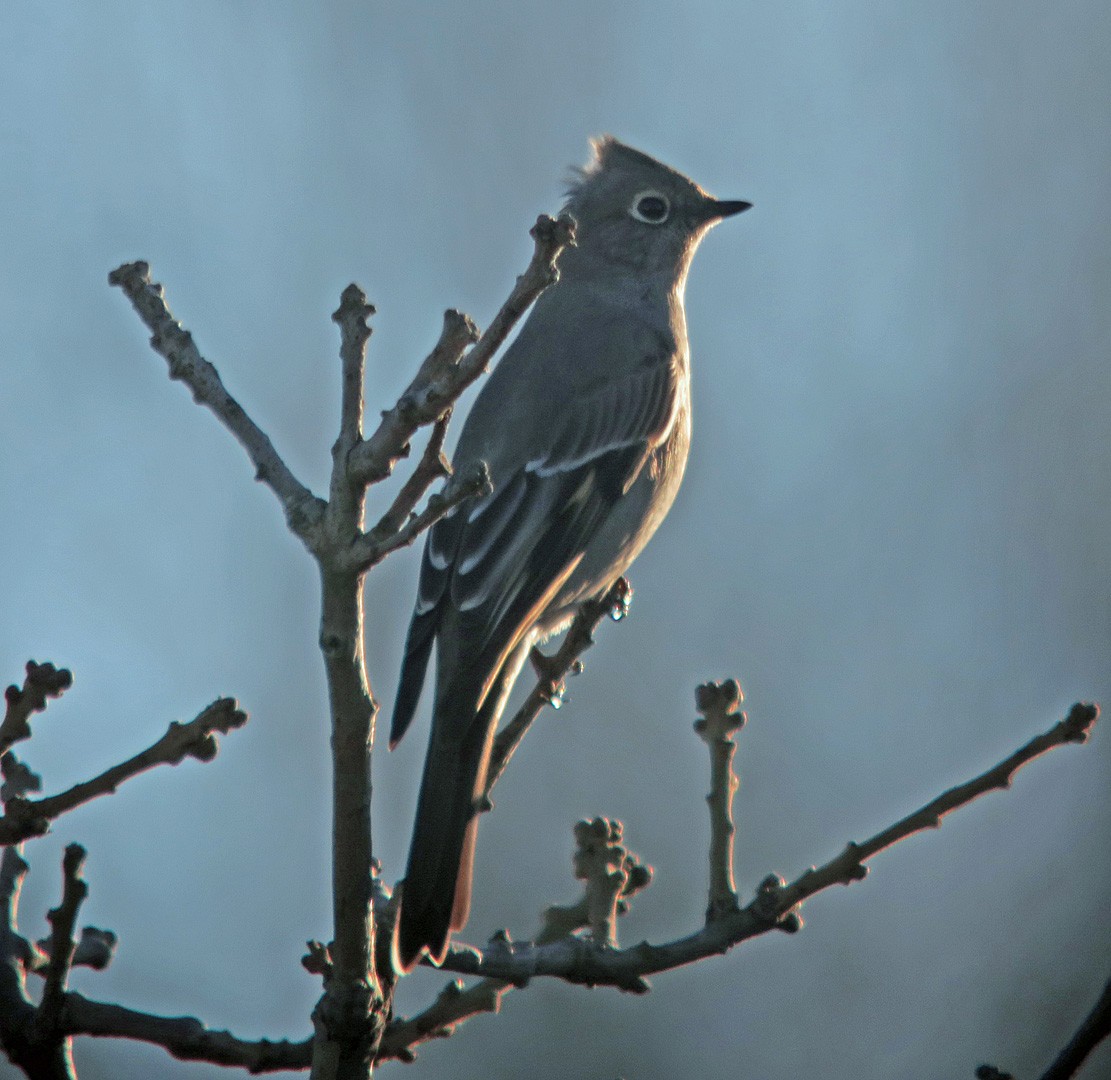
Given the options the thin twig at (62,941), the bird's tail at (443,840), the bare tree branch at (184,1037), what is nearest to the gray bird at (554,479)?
the bird's tail at (443,840)

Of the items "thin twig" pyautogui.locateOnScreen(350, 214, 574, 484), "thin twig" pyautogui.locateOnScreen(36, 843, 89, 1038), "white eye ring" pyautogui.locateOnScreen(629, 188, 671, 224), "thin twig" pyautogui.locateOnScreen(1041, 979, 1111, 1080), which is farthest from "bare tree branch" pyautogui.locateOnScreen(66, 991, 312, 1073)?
"white eye ring" pyautogui.locateOnScreen(629, 188, 671, 224)

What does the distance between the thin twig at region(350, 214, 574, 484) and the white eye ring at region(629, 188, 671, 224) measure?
4.15 m

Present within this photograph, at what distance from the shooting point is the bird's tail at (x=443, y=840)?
11.0 feet

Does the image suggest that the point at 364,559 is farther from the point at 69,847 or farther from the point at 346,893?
the point at 69,847

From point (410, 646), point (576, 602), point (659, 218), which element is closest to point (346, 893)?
point (410, 646)

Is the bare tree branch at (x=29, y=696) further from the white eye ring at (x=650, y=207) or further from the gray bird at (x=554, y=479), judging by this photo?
the white eye ring at (x=650, y=207)

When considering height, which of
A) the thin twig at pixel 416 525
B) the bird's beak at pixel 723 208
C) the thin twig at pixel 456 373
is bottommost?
the thin twig at pixel 416 525

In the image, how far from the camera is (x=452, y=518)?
4793 millimetres

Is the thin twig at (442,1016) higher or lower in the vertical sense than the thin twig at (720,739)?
lower

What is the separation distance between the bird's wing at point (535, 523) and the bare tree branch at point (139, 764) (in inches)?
55.7

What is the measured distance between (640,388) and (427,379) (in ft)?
9.94

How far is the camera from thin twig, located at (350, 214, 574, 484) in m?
2.66

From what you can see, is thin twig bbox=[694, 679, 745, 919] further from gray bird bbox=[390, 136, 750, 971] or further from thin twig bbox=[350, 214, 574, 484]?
thin twig bbox=[350, 214, 574, 484]

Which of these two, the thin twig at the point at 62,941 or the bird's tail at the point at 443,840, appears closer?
the thin twig at the point at 62,941
